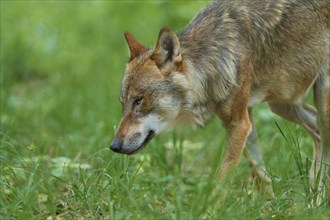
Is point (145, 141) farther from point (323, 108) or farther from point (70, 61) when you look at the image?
point (70, 61)

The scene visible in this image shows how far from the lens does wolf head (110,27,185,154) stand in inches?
221

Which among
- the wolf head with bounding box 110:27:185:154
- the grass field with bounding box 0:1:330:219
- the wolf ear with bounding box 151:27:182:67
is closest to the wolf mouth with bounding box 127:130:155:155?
the wolf head with bounding box 110:27:185:154

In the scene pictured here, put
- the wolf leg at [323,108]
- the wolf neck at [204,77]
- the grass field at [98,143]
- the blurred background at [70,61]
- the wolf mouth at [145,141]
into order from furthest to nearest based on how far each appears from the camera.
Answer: the blurred background at [70,61]
the wolf leg at [323,108]
the wolf neck at [204,77]
the wolf mouth at [145,141]
the grass field at [98,143]

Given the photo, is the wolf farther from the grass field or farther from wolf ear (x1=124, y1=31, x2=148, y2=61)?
the grass field

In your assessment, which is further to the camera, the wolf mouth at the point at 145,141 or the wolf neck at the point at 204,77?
the wolf neck at the point at 204,77

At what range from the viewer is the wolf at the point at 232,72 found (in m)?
5.70

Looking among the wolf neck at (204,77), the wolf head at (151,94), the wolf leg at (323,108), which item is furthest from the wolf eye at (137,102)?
the wolf leg at (323,108)

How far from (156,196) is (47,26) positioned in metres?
7.44

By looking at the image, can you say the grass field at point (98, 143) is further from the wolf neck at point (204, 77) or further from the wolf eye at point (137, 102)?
the wolf eye at point (137, 102)

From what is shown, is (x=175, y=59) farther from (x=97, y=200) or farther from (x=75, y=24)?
(x=75, y=24)

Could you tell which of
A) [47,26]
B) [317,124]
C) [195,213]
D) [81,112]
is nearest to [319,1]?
[317,124]

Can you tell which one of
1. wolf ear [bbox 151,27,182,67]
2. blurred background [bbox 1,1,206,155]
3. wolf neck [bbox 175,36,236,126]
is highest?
wolf ear [bbox 151,27,182,67]

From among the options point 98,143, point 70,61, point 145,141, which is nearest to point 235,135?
point 145,141

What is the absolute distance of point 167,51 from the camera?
5.73m
